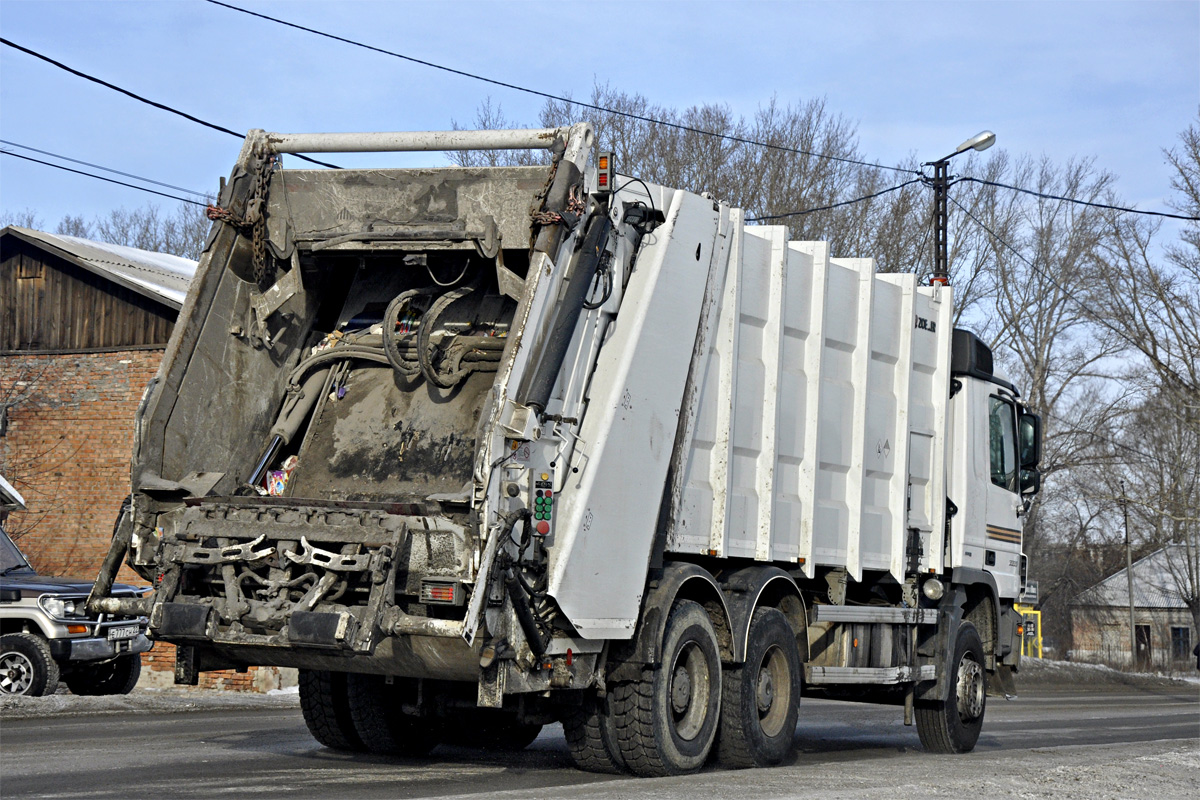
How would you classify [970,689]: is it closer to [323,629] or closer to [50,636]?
[323,629]

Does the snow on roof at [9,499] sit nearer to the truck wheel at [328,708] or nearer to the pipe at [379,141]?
the truck wheel at [328,708]

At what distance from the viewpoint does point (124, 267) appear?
68.6 ft

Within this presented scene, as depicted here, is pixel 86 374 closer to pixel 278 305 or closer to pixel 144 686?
pixel 144 686

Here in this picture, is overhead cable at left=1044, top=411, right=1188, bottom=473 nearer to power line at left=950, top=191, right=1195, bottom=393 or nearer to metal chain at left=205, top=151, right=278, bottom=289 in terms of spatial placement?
power line at left=950, top=191, right=1195, bottom=393

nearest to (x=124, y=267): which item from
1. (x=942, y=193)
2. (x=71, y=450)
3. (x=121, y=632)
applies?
(x=71, y=450)

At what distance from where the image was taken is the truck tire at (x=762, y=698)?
8484mm

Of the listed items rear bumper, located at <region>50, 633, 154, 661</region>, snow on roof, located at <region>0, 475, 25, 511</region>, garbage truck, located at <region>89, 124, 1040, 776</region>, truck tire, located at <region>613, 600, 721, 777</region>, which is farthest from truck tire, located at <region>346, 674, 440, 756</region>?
snow on roof, located at <region>0, 475, 25, 511</region>

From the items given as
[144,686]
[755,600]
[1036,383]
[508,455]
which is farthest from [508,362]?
[1036,383]

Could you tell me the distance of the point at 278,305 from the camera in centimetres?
807

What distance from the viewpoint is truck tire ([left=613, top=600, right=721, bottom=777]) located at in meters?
7.75

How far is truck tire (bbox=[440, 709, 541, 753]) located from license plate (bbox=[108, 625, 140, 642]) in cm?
498

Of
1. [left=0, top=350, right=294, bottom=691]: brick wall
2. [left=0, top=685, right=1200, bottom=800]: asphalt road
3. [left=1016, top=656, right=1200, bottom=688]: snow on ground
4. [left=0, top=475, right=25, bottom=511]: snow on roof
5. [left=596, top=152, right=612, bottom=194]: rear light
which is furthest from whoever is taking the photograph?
[left=1016, top=656, right=1200, bottom=688]: snow on ground

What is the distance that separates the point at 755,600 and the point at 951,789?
1833 millimetres

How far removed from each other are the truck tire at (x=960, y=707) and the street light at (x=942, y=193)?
10201 mm
